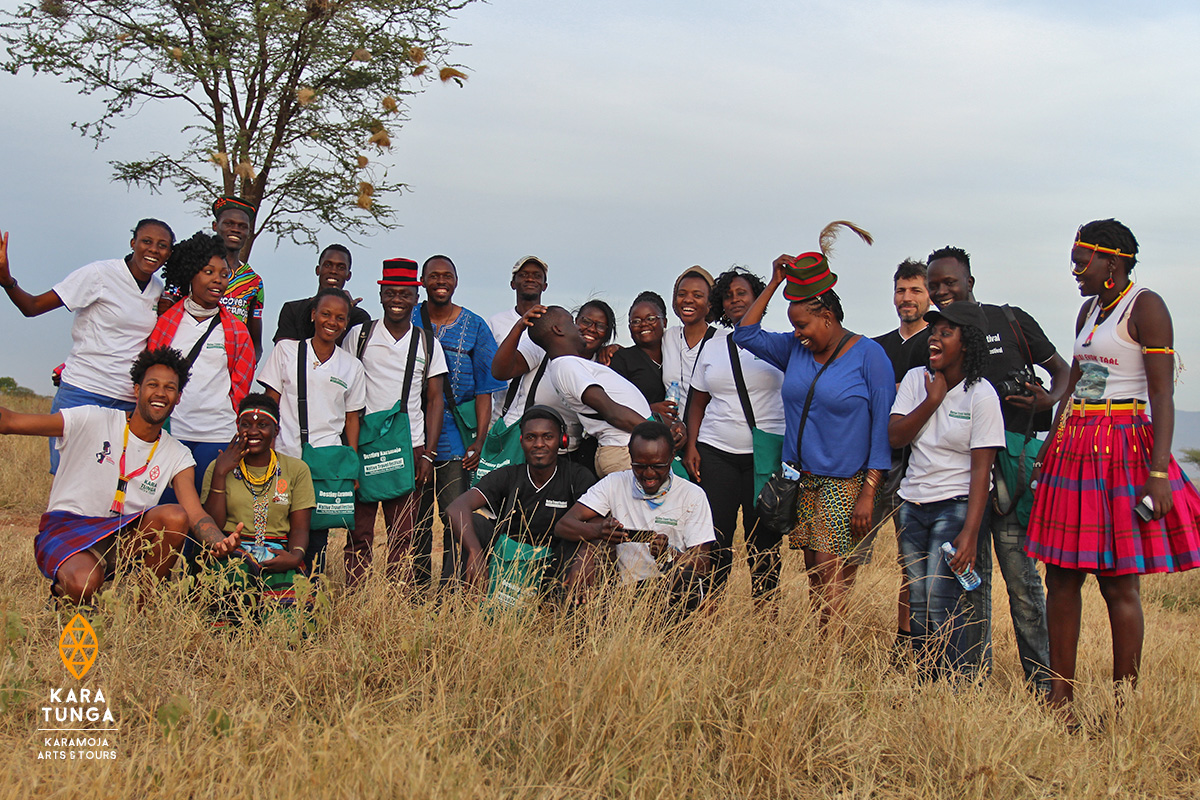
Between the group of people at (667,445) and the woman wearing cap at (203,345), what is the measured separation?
12mm

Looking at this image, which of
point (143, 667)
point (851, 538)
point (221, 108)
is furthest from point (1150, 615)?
point (221, 108)

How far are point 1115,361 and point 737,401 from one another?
182 centimetres

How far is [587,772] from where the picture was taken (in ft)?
9.96

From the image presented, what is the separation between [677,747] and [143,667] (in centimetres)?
208

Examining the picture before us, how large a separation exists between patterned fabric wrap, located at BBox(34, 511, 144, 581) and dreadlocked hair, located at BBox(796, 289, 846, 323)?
3539 millimetres

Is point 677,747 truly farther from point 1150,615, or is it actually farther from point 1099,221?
point 1150,615

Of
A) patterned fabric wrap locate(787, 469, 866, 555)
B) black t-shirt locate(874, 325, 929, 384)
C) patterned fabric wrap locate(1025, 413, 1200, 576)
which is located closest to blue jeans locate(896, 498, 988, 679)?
patterned fabric wrap locate(787, 469, 866, 555)

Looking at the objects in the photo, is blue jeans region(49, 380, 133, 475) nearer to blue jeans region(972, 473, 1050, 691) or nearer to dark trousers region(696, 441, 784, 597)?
dark trousers region(696, 441, 784, 597)

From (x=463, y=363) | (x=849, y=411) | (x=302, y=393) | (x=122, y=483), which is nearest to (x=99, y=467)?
(x=122, y=483)

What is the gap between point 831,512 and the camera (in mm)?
4625

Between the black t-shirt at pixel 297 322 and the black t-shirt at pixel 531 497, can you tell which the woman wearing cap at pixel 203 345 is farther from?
the black t-shirt at pixel 531 497

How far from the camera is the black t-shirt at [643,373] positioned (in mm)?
5617

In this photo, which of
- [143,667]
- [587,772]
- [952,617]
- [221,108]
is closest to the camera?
[587,772]

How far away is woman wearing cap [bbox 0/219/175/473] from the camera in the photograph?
192 inches
